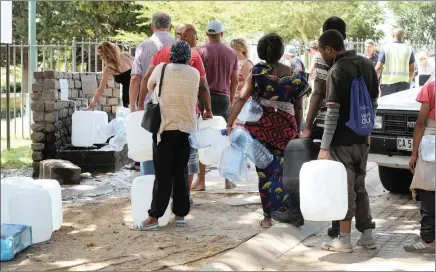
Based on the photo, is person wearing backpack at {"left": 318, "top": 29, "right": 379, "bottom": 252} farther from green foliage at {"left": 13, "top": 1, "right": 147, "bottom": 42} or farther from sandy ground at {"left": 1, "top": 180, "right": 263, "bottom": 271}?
green foliage at {"left": 13, "top": 1, "right": 147, "bottom": 42}

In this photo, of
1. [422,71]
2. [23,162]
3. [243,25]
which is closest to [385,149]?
[23,162]

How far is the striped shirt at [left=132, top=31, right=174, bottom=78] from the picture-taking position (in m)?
8.59

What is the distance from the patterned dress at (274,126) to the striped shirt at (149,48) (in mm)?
1457

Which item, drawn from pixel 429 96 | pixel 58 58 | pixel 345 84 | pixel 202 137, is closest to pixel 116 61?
pixel 202 137

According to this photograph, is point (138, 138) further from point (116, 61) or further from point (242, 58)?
point (242, 58)

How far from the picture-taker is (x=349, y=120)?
21.3 feet

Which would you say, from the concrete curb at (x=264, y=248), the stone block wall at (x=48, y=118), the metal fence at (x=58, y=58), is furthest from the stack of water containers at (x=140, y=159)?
the metal fence at (x=58, y=58)

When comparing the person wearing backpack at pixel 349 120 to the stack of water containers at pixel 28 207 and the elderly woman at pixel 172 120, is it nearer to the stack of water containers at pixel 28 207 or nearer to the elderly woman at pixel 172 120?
the elderly woman at pixel 172 120

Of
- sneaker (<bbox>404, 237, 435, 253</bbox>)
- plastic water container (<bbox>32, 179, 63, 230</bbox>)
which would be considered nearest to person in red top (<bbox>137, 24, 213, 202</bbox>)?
plastic water container (<bbox>32, 179, 63, 230</bbox>)

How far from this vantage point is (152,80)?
738 cm

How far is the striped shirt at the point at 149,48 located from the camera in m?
8.59

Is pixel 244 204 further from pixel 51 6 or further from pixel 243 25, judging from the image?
pixel 243 25

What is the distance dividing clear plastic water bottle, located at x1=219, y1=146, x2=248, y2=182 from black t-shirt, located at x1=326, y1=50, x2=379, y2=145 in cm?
124

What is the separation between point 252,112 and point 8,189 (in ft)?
7.45
